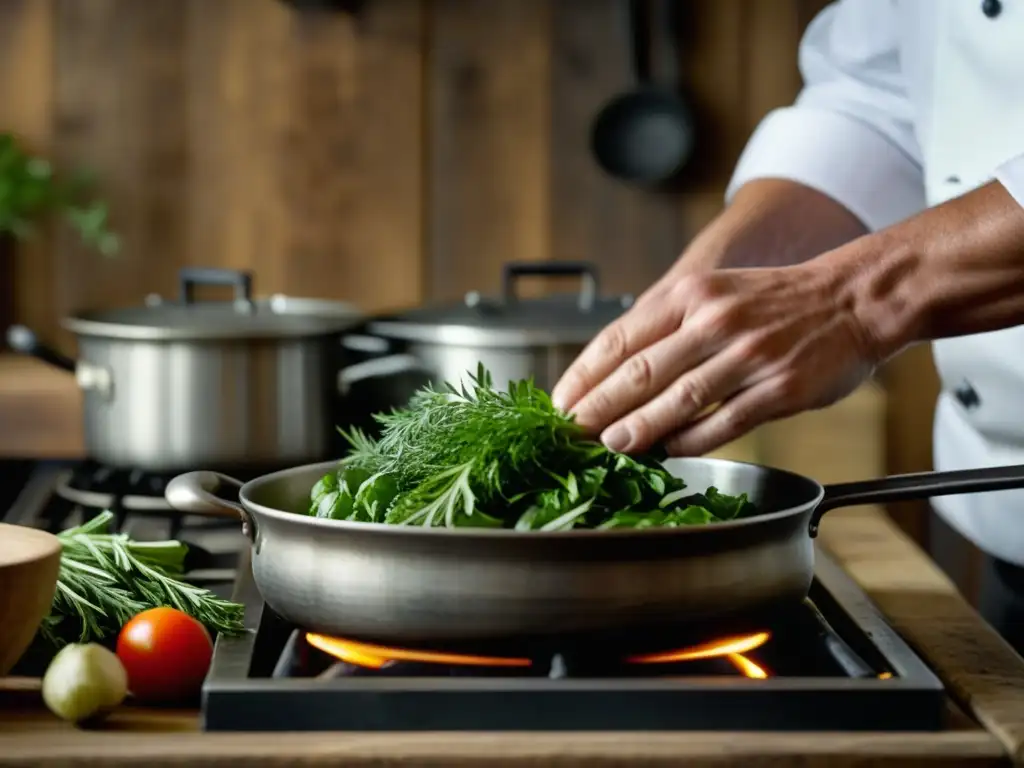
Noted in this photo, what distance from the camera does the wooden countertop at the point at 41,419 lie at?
6.56 ft

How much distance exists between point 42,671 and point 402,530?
0.24 m

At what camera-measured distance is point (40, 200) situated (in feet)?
7.07

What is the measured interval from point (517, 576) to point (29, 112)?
1.85 metres

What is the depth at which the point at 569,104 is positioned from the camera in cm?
222

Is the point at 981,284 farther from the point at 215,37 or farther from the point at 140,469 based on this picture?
the point at 215,37

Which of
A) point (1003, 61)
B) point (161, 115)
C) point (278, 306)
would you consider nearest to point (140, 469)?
point (278, 306)

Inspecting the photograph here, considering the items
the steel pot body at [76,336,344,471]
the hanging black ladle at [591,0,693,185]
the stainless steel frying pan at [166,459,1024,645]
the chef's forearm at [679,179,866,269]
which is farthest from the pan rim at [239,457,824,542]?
the hanging black ladle at [591,0,693,185]

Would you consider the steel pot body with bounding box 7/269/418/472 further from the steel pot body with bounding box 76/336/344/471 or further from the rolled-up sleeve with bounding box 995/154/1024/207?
the rolled-up sleeve with bounding box 995/154/1024/207

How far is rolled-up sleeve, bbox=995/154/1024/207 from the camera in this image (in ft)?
2.88

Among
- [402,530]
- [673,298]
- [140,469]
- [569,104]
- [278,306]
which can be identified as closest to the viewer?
[402,530]

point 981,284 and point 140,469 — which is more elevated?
point 981,284

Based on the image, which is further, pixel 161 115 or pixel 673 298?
pixel 161 115

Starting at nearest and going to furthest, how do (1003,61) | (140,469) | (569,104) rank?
(1003,61), (140,469), (569,104)

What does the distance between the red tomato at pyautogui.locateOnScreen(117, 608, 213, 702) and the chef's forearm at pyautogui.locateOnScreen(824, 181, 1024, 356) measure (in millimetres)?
473
